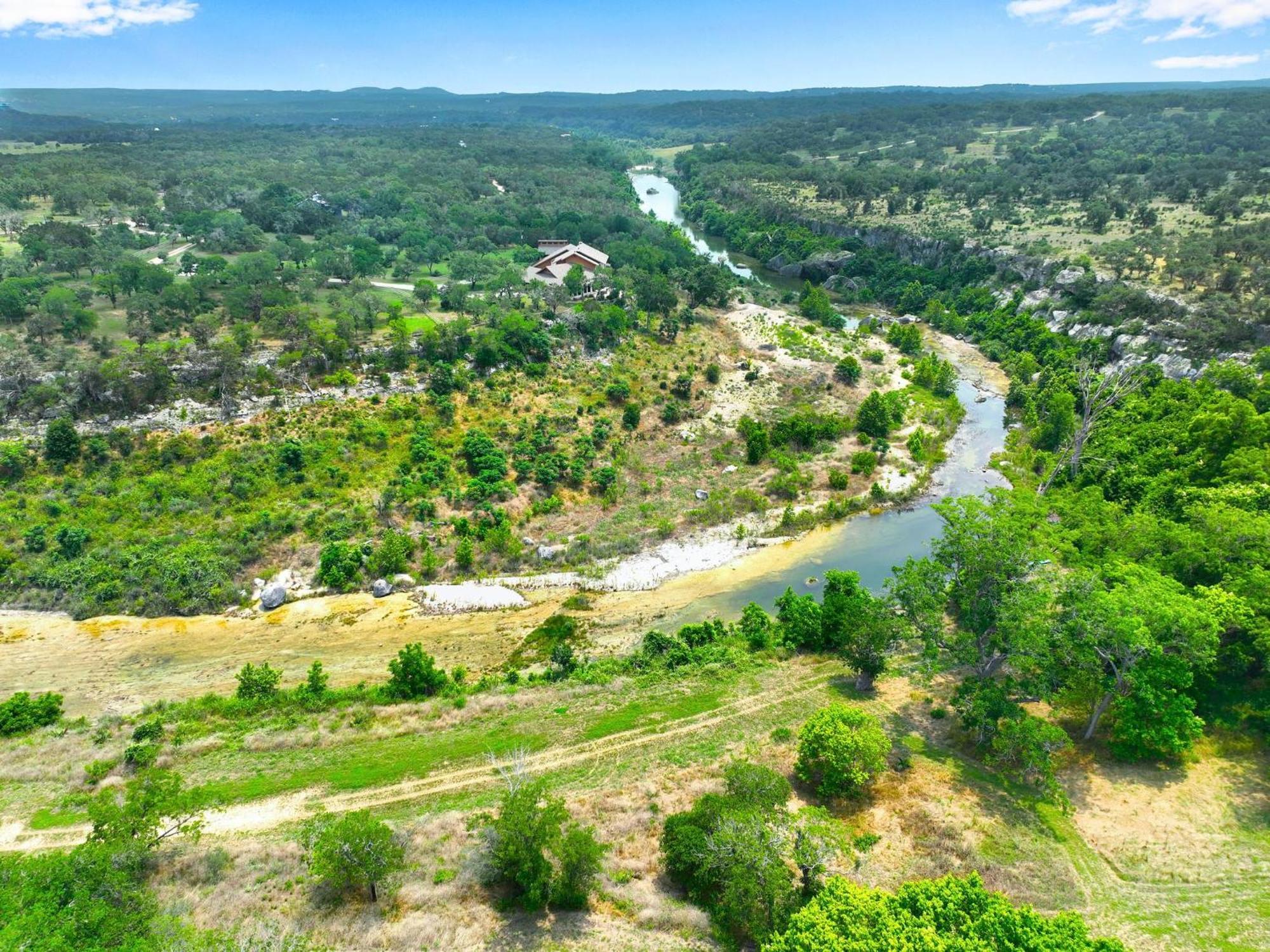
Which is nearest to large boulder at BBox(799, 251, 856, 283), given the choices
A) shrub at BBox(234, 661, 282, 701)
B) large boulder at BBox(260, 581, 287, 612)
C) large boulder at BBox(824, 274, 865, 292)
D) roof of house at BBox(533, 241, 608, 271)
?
large boulder at BBox(824, 274, 865, 292)

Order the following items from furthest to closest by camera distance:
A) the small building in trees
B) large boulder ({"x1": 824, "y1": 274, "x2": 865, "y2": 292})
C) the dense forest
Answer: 1. large boulder ({"x1": 824, "y1": 274, "x2": 865, "y2": 292})
2. the small building in trees
3. the dense forest

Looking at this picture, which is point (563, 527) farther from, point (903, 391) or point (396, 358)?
point (903, 391)

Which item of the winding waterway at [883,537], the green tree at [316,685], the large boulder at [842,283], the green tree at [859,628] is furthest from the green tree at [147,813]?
the large boulder at [842,283]

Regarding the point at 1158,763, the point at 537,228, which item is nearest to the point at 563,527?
the point at 1158,763

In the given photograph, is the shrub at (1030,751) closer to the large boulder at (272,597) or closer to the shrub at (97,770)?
the shrub at (97,770)

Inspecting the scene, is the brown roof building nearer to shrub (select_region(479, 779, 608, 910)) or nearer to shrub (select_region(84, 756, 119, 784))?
shrub (select_region(84, 756, 119, 784))

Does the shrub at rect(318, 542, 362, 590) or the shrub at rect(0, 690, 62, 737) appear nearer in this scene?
the shrub at rect(0, 690, 62, 737)

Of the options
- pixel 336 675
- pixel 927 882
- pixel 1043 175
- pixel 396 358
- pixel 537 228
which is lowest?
pixel 336 675
